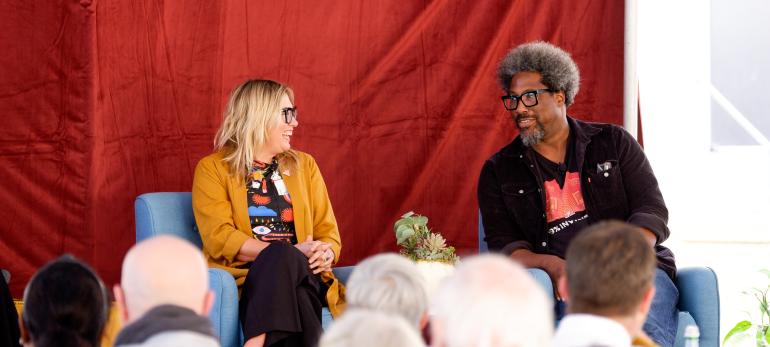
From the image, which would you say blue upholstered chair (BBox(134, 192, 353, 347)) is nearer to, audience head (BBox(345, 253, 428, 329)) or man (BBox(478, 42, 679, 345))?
man (BBox(478, 42, 679, 345))

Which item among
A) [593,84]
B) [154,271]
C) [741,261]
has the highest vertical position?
[593,84]

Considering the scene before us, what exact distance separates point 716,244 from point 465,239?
1205mm

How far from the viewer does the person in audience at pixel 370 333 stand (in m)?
1.53

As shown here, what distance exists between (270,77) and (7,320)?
71.3 inches

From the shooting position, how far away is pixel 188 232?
444 cm

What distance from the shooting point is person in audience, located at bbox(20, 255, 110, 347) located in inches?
83.0

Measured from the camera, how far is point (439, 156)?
17.2 ft

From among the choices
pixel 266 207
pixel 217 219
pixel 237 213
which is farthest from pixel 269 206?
Result: pixel 217 219

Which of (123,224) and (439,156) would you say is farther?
(439,156)

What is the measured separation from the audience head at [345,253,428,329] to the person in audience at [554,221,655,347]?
0.91 ft

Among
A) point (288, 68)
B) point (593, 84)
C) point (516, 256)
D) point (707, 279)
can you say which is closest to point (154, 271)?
point (516, 256)

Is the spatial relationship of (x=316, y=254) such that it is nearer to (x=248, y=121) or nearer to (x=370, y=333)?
(x=248, y=121)

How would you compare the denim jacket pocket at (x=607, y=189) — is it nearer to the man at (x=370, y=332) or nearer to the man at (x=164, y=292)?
the man at (x=164, y=292)

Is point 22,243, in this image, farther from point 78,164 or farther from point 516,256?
Answer: point 516,256
